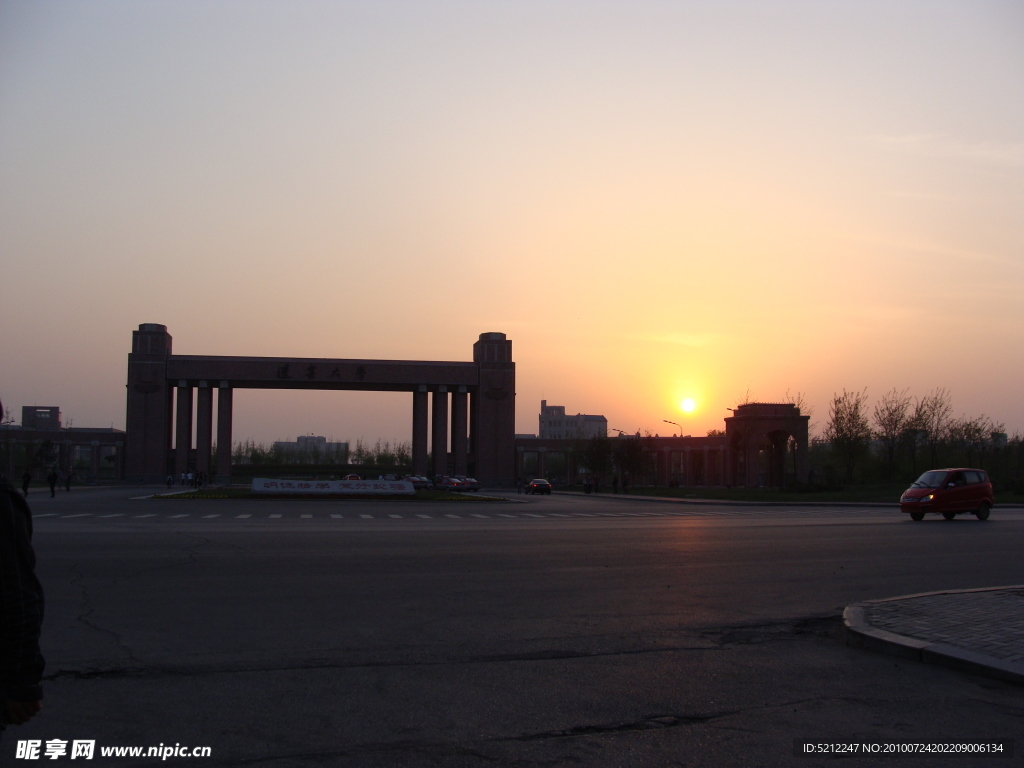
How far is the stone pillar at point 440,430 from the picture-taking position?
95.9 m

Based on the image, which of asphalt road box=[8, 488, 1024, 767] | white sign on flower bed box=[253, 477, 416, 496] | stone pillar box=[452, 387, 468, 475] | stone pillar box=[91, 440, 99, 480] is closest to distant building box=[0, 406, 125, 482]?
stone pillar box=[91, 440, 99, 480]

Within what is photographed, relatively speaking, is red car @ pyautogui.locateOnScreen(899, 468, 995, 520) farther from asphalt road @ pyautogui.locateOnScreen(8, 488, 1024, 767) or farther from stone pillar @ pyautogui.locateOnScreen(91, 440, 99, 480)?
stone pillar @ pyautogui.locateOnScreen(91, 440, 99, 480)

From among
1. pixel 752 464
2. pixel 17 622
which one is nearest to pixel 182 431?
pixel 752 464

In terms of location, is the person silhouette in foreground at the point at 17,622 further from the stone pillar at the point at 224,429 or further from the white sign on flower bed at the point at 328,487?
the stone pillar at the point at 224,429

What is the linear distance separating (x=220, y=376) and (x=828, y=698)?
91.5m

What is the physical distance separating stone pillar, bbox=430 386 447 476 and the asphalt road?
7908cm

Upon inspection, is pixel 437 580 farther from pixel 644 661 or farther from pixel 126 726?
pixel 126 726

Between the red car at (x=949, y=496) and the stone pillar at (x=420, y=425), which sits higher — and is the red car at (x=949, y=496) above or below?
below

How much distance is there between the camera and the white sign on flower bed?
167ft

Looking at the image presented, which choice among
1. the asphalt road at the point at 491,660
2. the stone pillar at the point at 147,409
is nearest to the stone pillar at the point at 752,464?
the asphalt road at the point at 491,660

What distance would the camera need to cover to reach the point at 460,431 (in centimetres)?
9931

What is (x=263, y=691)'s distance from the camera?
6.95 metres

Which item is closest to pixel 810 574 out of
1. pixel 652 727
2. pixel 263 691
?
pixel 652 727

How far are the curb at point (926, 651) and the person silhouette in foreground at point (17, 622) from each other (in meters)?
7.41
